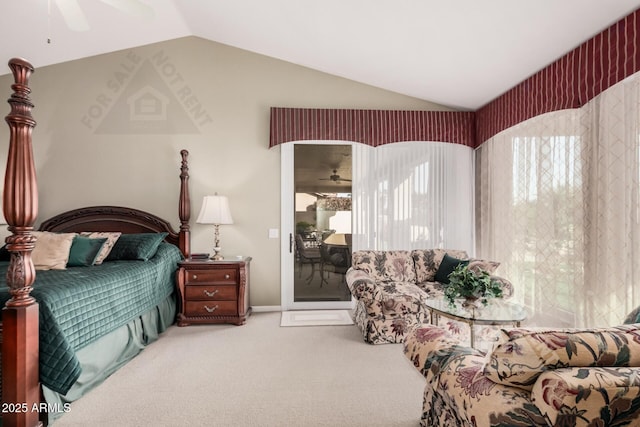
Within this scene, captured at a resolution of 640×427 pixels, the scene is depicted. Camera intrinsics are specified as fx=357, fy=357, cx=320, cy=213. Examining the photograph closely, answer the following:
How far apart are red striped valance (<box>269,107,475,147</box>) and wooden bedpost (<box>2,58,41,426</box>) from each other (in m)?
2.75

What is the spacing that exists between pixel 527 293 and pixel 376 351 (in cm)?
173

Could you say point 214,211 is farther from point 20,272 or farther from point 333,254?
point 20,272

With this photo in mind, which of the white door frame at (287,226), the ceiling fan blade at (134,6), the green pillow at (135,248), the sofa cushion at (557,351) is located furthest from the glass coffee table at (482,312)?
the ceiling fan blade at (134,6)

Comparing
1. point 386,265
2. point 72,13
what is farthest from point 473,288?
point 72,13

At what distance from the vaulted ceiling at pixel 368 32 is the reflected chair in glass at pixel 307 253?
2.20 m

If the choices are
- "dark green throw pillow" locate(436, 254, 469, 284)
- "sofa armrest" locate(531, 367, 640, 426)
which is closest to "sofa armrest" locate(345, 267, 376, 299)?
"dark green throw pillow" locate(436, 254, 469, 284)

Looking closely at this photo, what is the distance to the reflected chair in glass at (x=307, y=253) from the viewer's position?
15.2 feet

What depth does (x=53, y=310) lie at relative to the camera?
217 centimetres

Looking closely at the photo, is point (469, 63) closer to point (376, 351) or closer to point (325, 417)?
point (376, 351)

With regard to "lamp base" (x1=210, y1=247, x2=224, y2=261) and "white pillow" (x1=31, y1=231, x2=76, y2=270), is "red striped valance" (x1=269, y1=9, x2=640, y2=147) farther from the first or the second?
"white pillow" (x1=31, y1=231, x2=76, y2=270)

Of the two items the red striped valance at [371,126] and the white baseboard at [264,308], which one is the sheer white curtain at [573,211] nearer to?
the red striped valance at [371,126]

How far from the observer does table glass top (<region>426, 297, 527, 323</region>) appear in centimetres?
250

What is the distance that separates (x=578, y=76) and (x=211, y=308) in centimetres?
412

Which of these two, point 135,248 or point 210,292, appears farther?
point 210,292
